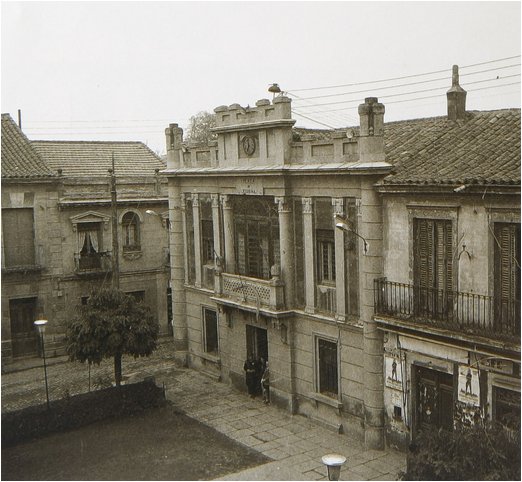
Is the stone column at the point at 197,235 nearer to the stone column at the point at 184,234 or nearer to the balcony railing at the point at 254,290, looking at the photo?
the stone column at the point at 184,234

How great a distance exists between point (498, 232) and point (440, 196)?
176cm

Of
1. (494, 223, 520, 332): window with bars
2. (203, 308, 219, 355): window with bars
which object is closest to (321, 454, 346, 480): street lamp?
(494, 223, 520, 332): window with bars

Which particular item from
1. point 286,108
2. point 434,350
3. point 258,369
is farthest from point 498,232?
point 258,369

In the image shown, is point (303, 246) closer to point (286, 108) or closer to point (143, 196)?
point (286, 108)

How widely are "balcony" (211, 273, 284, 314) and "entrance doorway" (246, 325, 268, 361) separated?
48.7 inches

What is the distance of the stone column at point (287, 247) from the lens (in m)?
21.6

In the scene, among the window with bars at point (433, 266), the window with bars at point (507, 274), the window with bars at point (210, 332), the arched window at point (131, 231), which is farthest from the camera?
the arched window at point (131, 231)

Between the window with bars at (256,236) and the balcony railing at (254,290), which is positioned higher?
the window with bars at (256,236)

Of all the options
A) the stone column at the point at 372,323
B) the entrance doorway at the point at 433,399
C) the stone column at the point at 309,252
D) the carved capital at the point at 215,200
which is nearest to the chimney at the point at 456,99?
the stone column at the point at 372,323

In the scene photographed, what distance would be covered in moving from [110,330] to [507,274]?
12.5 meters

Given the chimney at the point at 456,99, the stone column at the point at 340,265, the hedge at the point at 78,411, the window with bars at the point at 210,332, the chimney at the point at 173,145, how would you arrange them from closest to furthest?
1. the stone column at the point at 340,265
2. the hedge at the point at 78,411
3. the chimney at the point at 456,99
4. the window with bars at the point at 210,332
5. the chimney at the point at 173,145

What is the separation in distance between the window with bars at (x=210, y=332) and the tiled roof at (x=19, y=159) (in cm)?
930

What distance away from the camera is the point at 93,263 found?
3116cm

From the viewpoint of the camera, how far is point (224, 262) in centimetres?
2456
